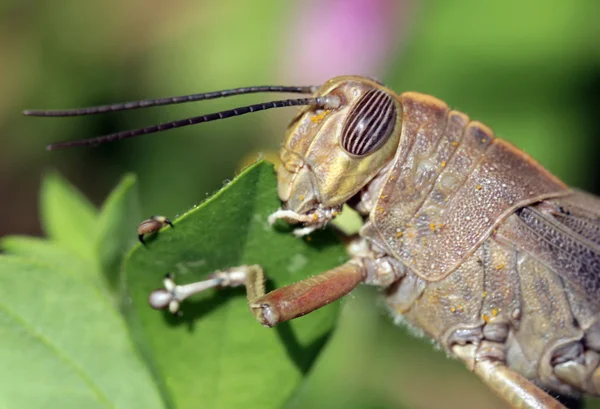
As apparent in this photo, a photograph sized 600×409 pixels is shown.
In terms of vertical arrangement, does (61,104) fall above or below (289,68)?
below

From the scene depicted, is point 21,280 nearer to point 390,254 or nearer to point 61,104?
point 390,254

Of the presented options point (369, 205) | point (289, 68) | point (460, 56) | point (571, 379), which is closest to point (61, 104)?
point (289, 68)

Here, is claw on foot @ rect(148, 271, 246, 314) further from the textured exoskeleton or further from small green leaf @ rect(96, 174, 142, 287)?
small green leaf @ rect(96, 174, 142, 287)

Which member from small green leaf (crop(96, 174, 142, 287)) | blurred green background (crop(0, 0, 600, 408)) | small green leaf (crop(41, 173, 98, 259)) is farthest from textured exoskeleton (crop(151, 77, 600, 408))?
blurred green background (crop(0, 0, 600, 408))

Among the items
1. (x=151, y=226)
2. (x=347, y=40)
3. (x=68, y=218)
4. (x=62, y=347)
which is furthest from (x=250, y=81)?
(x=62, y=347)

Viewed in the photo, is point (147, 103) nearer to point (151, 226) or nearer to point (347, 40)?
point (151, 226)

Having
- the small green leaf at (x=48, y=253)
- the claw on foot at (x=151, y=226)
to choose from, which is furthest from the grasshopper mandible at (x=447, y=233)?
the small green leaf at (x=48, y=253)

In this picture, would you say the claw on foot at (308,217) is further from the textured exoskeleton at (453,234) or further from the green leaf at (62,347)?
the green leaf at (62,347)
